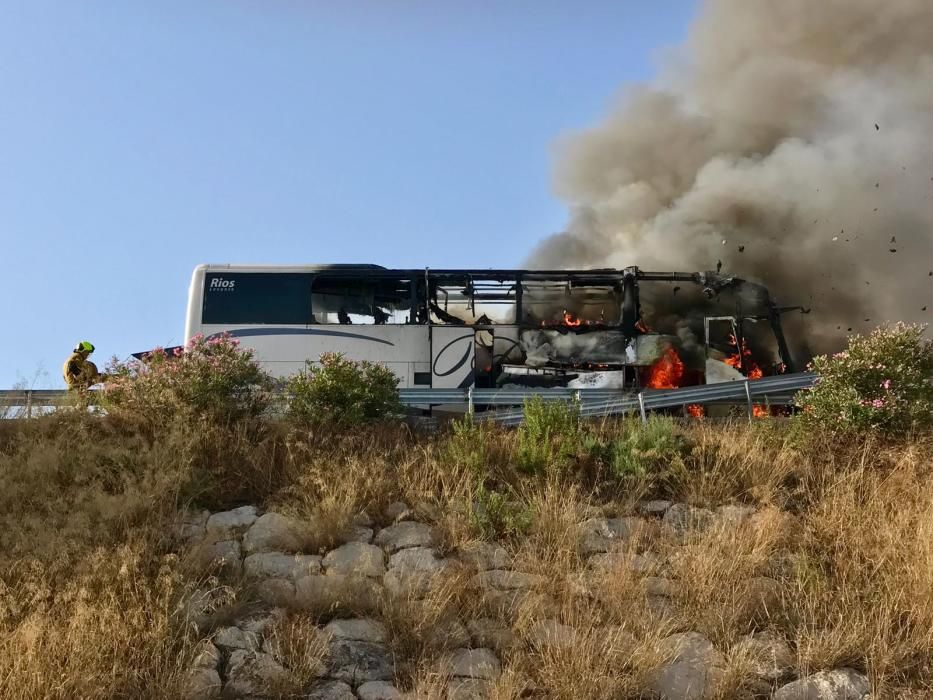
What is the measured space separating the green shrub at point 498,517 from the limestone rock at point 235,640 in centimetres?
205

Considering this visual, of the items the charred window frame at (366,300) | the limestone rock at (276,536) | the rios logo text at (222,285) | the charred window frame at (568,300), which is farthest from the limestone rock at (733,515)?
the rios logo text at (222,285)

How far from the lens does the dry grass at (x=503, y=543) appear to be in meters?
5.01

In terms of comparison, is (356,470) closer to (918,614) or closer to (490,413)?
(490,413)

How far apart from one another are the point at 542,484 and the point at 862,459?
10.1 feet

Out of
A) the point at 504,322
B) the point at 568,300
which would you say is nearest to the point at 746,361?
the point at 568,300

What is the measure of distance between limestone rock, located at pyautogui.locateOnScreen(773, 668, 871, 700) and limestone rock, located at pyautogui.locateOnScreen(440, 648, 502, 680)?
1.78 metres

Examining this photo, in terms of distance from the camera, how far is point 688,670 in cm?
515

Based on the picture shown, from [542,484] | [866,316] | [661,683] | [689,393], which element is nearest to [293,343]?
[689,393]

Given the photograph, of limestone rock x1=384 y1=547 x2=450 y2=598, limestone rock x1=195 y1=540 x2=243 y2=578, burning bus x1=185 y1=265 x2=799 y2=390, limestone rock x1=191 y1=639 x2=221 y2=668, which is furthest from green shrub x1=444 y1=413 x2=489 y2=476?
burning bus x1=185 y1=265 x2=799 y2=390

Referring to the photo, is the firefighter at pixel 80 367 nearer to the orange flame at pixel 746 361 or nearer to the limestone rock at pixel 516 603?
the limestone rock at pixel 516 603

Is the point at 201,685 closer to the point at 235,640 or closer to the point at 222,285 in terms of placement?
the point at 235,640

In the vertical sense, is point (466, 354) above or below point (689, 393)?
above

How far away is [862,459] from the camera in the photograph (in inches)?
303

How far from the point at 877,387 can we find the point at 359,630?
6.21 m
